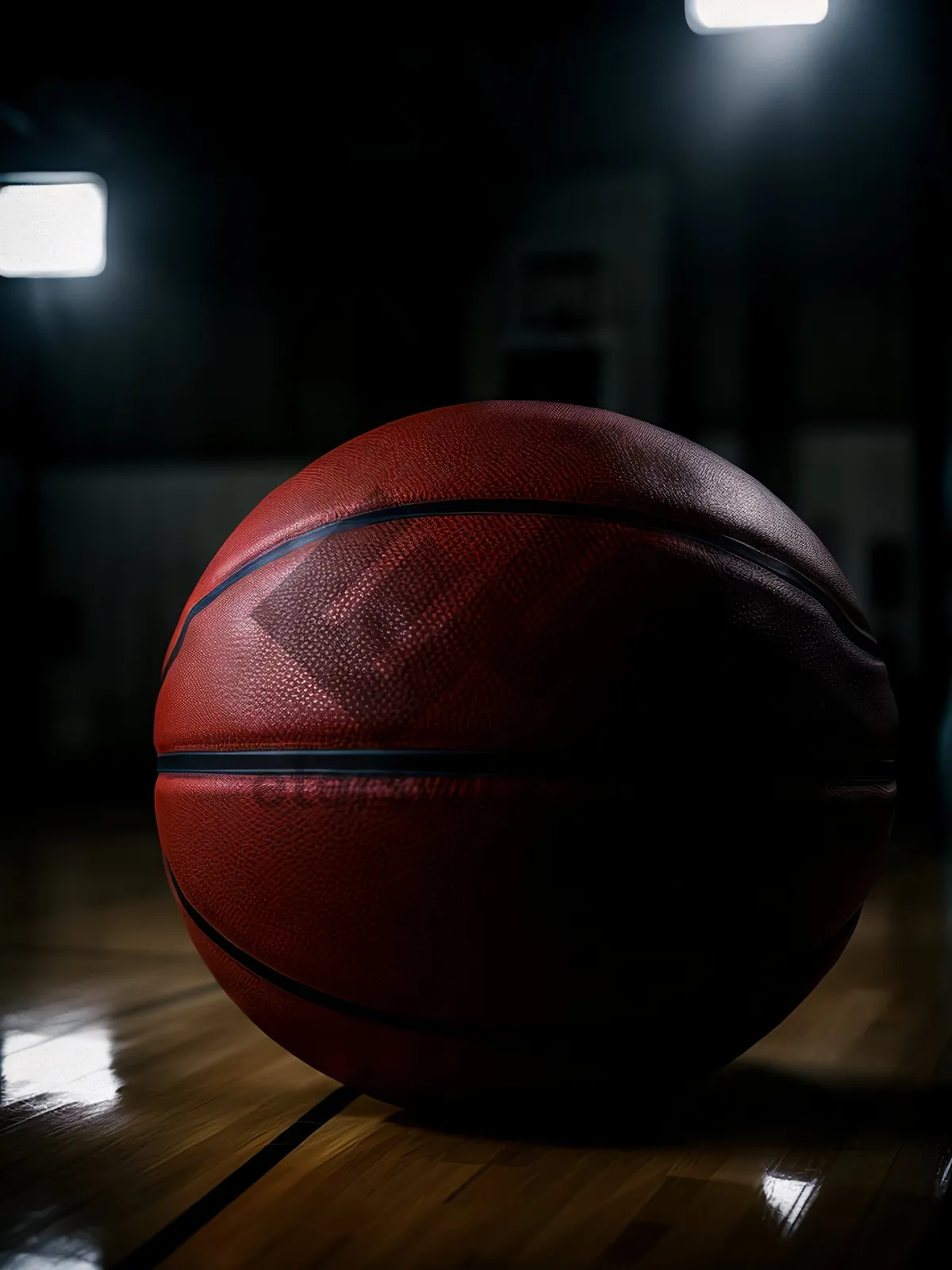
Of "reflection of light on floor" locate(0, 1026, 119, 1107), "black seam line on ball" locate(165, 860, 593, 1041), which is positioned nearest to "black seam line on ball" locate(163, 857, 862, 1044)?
"black seam line on ball" locate(165, 860, 593, 1041)

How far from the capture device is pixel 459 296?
17.8 feet

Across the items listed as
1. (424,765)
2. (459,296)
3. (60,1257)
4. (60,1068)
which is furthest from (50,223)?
(60,1257)

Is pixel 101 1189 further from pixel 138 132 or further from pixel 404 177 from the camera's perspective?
pixel 138 132

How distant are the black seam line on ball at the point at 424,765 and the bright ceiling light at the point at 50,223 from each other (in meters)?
5.17

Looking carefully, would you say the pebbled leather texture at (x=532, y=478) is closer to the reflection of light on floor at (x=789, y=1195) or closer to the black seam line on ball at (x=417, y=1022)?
the black seam line on ball at (x=417, y=1022)

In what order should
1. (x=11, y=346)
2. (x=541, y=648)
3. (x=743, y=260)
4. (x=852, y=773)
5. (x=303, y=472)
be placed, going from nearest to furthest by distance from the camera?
(x=541, y=648) < (x=852, y=773) < (x=303, y=472) < (x=743, y=260) < (x=11, y=346)

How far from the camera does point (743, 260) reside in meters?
5.24

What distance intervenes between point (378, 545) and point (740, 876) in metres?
0.39

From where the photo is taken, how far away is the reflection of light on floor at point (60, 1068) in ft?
4.18

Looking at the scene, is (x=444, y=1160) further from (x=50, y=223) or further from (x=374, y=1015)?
(x=50, y=223)

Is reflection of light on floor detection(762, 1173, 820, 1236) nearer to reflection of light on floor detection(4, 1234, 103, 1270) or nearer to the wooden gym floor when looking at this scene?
the wooden gym floor

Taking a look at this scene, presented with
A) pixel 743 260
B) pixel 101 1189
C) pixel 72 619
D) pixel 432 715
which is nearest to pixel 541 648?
pixel 432 715

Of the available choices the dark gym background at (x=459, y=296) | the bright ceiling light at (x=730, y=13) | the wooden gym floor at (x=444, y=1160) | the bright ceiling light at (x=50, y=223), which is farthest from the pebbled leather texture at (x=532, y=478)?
the bright ceiling light at (x=50, y=223)

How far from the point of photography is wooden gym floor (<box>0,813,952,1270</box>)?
908mm
